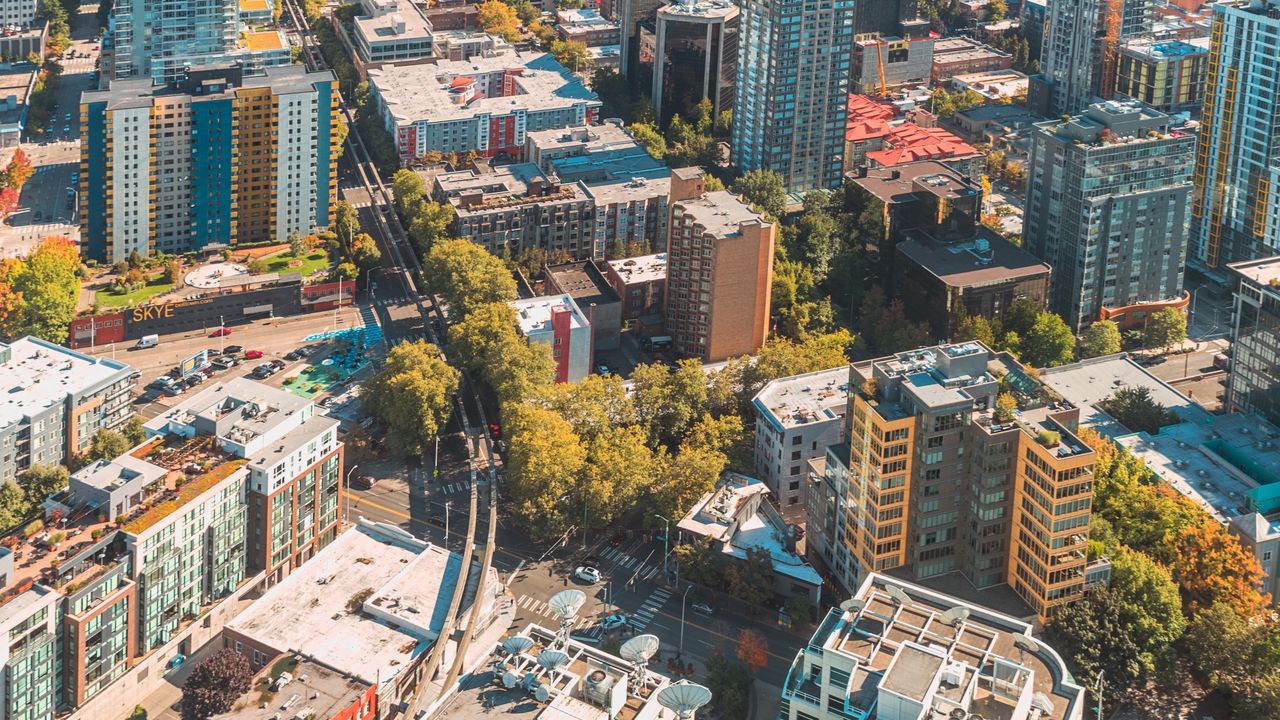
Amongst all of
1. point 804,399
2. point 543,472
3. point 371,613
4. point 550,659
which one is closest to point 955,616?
point 550,659

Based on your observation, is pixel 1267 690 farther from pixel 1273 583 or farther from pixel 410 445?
pixel 410 445

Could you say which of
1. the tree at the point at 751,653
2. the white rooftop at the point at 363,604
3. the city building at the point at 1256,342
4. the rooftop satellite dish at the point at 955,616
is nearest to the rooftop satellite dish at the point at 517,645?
the white rooftop at the point at 363,604

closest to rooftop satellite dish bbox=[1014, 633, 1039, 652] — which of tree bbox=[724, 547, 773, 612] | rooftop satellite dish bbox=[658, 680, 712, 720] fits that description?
rooftop satellite dish bbox=[658, 680, 712, 720]

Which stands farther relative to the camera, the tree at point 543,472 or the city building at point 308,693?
the tree at point 543,472

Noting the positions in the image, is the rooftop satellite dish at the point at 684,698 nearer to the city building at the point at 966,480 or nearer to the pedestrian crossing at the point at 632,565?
the city building at the point at 966,480

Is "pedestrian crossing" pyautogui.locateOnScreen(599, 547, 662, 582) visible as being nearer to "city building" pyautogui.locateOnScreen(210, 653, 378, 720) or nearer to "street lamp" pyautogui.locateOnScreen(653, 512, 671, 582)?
"street lamp" pyautogui.locateOnScreen(653, 512, 671, 582)

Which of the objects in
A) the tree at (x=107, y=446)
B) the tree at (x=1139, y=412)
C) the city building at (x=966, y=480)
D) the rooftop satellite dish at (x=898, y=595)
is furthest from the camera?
the tree at (x=1139, y=412)

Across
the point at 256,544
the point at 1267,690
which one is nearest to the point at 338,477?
the point at 256,544
